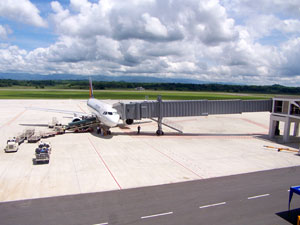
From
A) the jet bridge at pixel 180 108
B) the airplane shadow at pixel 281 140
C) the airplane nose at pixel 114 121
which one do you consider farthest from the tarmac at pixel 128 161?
the jet bridge at pixel 180 108

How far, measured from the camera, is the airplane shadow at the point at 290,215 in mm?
14531

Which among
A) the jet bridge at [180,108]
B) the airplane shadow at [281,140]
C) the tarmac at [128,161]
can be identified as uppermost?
the jet bridge at [180,108]

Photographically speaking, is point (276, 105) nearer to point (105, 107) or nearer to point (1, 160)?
point (105, 107)

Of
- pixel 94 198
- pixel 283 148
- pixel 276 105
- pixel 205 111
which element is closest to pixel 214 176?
pixel 94 198

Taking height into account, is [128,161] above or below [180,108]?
below

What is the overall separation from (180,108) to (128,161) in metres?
16.8

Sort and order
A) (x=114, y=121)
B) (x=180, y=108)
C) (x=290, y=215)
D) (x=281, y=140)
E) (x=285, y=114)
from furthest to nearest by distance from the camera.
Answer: (x=180, y=108)
(x=281, y=140)
(x=285, y=114)
(x=114, y=121)
(x=290, y=215)

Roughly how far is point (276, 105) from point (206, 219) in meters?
30.7

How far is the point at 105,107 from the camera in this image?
37.9m

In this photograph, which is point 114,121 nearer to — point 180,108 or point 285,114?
point 180,108

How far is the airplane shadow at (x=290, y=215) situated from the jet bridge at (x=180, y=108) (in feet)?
79.8

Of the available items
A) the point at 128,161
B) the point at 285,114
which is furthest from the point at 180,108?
the point at 128,161

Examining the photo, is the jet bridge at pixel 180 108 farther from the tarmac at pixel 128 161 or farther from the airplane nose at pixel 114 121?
the tarmac at pixel 128 161

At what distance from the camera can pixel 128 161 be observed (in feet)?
82.4
